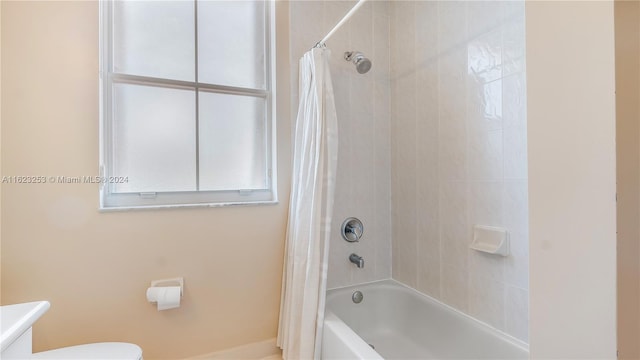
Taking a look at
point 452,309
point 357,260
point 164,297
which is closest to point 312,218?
point 357,260

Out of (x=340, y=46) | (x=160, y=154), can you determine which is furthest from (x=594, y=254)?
(x=340, y=46)

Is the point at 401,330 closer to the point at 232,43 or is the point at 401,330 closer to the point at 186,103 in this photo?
the point at 186,103

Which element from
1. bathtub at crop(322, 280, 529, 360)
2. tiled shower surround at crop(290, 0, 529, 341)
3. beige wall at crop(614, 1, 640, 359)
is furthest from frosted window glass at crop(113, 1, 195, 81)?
beige wall at crop(614, 1, 640, 359)

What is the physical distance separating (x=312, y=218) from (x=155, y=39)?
4.31 ft

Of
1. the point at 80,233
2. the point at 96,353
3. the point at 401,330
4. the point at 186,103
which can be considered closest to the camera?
the point at 96,353

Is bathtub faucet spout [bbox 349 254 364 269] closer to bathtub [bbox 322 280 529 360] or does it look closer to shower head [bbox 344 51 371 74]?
bathtub [bbox 322 280 529 360]

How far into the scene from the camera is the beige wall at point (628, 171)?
300mm

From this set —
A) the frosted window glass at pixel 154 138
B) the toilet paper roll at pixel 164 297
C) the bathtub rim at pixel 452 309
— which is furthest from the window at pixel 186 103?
the bathtub rim at pixel 452 309

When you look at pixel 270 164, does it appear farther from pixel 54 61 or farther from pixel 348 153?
pixel 54 61

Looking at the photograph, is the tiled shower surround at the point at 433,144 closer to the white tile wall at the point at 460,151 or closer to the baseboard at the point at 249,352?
the white tile wall at the point at 460,151

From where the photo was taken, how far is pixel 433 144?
166 cm

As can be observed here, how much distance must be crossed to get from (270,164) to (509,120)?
128cm

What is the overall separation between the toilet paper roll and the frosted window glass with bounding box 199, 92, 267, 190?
0.56m

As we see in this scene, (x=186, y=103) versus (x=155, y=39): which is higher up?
(x=155, y=39)
